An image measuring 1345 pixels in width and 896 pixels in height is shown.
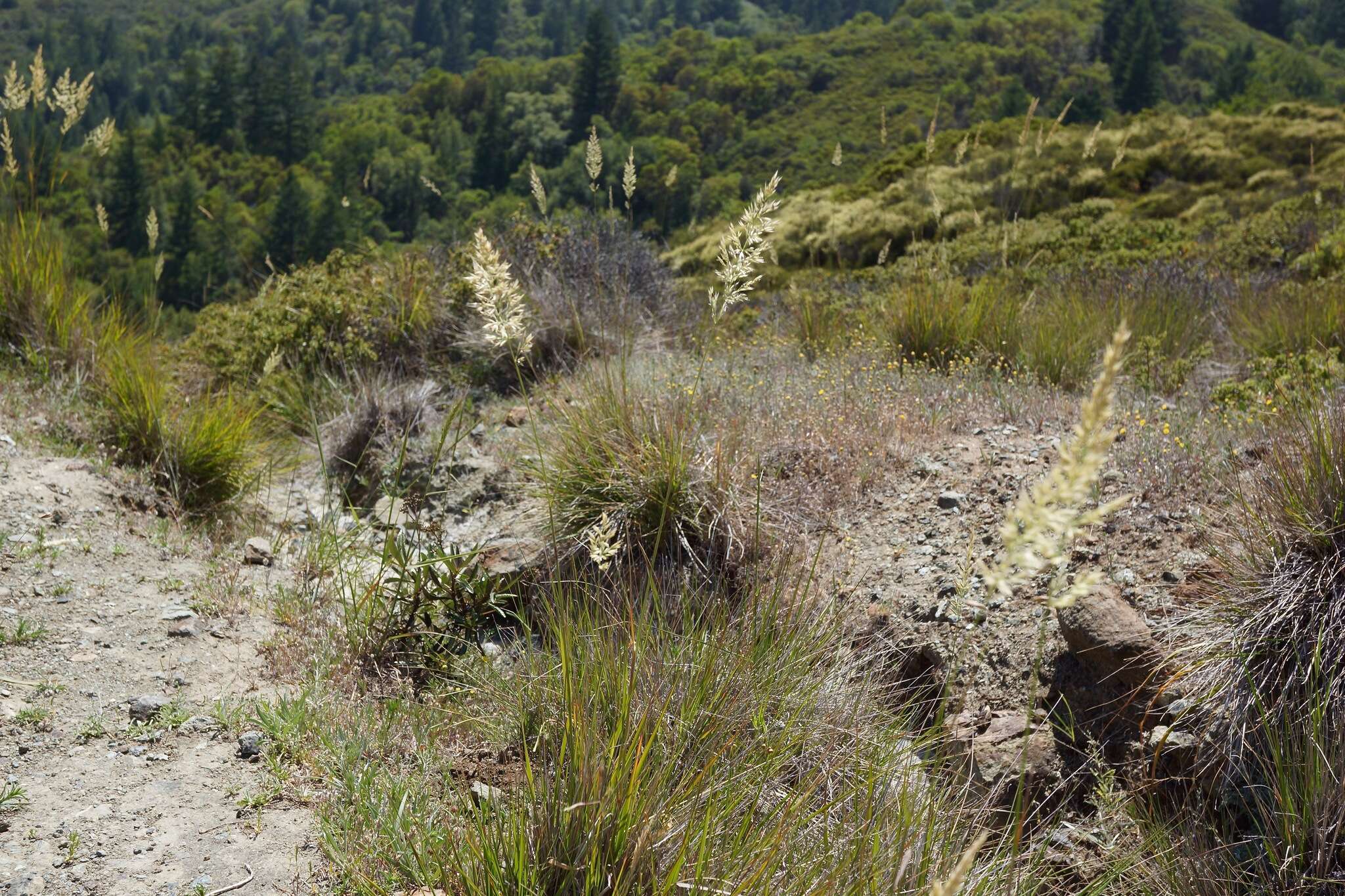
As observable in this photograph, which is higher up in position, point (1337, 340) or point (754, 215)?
point (754, 215)

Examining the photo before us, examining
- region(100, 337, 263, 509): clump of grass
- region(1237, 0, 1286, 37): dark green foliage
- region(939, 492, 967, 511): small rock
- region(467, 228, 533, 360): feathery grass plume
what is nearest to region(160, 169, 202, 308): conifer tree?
region(100, 337, 263, 509): clump of grass

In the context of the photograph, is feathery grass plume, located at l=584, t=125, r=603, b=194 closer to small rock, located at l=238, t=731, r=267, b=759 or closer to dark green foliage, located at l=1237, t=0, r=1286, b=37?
small rock, located at l=238, t=731, r=267, b=759

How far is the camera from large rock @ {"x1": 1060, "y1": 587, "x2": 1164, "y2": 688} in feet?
10.9

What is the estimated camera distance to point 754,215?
117 inches

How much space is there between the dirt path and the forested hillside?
23.7 m

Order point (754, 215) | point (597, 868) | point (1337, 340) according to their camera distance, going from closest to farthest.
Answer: point (597, 868) → point (754, 215) → point (1337, 340)

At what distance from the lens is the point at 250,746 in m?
3.04

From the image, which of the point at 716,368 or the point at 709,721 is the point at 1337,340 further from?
the point at 709,721

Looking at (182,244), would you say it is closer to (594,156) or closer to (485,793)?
(594,156)

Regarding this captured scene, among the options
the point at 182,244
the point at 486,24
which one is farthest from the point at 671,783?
the point at 486,24

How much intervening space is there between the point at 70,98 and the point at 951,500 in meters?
5.69

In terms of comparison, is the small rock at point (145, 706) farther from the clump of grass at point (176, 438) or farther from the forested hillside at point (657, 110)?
the forested hillside at point (657, 110)

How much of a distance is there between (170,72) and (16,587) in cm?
13956

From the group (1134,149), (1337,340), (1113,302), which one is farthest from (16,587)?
(1134,149)
